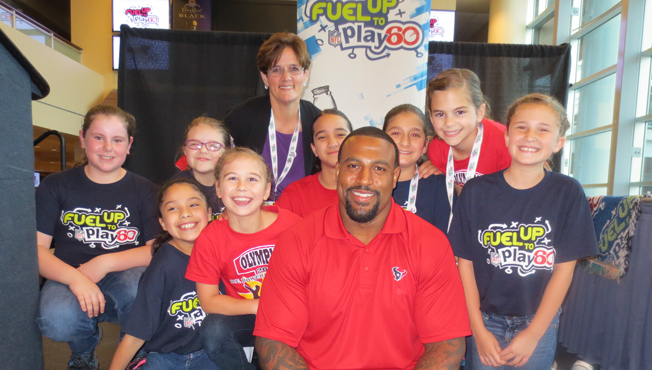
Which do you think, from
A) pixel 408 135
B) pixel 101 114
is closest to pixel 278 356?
pixel 408 135

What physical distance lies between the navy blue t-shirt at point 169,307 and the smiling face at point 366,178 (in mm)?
932

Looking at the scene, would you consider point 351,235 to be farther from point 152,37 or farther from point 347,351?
point 152,37

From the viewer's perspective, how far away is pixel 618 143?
4.48 m

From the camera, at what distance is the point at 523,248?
70.8 inches

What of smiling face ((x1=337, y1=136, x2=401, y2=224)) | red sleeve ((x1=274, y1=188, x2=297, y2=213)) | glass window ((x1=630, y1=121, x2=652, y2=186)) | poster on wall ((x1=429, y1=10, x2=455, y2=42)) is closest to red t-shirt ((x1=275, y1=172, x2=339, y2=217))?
red sleeve ((x1=274, y1=188, x2=297, y2=213))

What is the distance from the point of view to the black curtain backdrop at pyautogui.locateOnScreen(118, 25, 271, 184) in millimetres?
4453

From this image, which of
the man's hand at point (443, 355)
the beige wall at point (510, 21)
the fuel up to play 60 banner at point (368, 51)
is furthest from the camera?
the beige wall at point (510, 21)

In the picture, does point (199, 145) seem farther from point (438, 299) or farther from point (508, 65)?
point (508, 65)

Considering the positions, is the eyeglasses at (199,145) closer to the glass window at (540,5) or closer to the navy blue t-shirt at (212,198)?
the navy blue t-shirt at (212,198)

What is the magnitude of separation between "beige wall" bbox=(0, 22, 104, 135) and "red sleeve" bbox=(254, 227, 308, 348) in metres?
7.82

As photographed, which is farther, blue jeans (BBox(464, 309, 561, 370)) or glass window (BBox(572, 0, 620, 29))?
glass window (BBox(572, 0, 620, 29))

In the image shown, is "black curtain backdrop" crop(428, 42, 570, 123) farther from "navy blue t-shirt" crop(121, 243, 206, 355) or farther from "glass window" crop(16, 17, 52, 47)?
"glass window" crop(16, 17, 52, 47)

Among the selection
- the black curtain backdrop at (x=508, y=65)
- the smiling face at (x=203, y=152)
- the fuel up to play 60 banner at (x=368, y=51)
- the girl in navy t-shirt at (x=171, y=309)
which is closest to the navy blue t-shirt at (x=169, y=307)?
the girl in navy t-shirt at (x=171, y=309)

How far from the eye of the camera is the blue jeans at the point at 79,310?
1.87m
